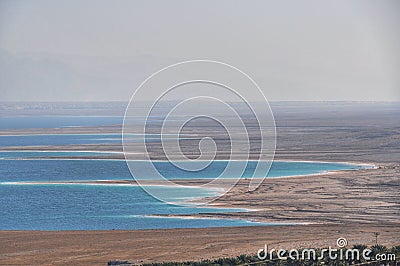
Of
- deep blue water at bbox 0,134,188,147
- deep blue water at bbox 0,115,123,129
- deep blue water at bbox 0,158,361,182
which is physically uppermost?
deep blue water at bbox 0,115,123,129

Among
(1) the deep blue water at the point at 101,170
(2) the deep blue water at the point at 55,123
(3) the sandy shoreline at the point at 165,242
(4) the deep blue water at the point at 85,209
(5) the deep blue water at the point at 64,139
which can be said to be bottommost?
(3) the sandy shoreline at the point at 165,242

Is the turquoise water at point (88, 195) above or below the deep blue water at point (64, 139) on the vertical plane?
below

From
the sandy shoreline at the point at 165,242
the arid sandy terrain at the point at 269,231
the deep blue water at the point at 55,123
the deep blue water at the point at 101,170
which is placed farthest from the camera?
the deep blue water at the point at 55,123

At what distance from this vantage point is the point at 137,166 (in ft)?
124

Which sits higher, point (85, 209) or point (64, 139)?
point (64, 139)

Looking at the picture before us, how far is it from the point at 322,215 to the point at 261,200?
3.17 m

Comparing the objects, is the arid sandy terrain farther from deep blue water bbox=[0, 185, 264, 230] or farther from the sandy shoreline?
deep blue water bbox=[0, 185, 264, 230]

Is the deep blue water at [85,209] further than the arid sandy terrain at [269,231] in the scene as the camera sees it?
Yes

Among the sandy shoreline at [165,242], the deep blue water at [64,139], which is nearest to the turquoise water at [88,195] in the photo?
the sandy shoreline at [165,242]

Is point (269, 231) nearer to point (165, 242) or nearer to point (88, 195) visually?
point (165, 242)

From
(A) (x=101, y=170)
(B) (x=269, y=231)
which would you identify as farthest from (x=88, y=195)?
(B) (x=269, y=231)

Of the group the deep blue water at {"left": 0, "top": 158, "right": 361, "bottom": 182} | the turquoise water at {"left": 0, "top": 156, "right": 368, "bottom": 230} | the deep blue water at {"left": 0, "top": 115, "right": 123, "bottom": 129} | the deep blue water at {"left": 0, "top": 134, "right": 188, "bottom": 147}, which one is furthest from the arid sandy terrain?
the deep blue water at {"left": 0, "top": 115, "right": 123, "bottom": 129}

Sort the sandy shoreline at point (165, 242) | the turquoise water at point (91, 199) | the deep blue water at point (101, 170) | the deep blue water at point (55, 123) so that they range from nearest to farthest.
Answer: the sandy shoreline at point (165, 242) → the turquoise water at point (91, 199) → the deep blue water at point (101, 170) → the deep blue water at point (55, 123)

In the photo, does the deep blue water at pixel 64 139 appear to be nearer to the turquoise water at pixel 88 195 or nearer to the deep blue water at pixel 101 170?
the turquoise water at pixel 88 195
